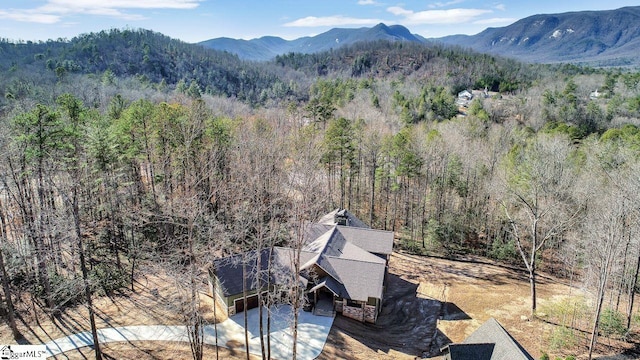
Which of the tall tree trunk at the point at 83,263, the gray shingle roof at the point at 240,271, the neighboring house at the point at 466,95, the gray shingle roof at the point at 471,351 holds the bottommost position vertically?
the gray shingle roof at the point at 471,351

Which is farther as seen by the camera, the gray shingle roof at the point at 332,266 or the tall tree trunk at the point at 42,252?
the gray shingle roof at the point at 332,266

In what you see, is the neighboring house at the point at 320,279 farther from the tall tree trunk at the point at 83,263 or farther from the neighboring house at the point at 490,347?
the tall tree trunk at the point at 83,263

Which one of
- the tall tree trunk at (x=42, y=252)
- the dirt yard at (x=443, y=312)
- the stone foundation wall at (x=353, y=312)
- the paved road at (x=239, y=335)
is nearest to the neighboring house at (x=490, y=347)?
the dirt yard at (x=443, y=312)

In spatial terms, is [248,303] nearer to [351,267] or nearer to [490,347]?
[351,267]

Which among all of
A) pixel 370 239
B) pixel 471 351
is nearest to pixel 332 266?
pixel 370 239

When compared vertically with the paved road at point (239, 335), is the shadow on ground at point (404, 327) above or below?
below

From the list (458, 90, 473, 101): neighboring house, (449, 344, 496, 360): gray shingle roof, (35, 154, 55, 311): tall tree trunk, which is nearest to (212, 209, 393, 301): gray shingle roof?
(449, 344, 496, 360): gray shingle roof

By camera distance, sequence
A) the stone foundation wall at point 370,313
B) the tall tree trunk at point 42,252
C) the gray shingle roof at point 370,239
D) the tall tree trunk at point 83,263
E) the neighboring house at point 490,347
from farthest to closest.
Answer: the gray shingle roof at point 370,239
the stone foundation wall at point 370,313
the tall tree trunk at point 42,252
the neighboring house at point 490,347
the tall tree trunk at point 83,263
